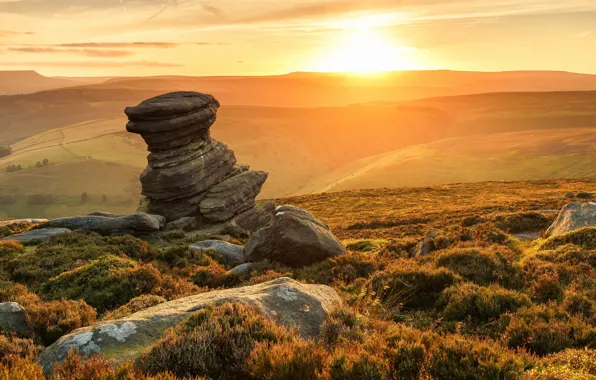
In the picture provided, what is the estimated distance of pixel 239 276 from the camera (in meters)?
17.0

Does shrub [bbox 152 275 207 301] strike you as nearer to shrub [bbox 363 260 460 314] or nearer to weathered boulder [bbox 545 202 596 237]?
shrub [bbox 363 260 460 314]

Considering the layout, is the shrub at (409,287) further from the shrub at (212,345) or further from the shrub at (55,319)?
the shrub at (55,319)

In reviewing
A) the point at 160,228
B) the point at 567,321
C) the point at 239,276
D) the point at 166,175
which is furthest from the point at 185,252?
the point at 567,321

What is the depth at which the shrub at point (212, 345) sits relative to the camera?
20.1 ft

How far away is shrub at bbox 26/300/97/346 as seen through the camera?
31.0 feet

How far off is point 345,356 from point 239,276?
11692mm

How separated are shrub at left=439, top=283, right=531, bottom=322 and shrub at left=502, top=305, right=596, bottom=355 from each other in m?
0.63

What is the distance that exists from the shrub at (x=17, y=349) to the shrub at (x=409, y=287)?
Answer: 8312 millimetres

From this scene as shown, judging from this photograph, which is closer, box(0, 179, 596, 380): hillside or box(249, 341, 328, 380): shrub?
box(249, 341, 328, 380): shrub

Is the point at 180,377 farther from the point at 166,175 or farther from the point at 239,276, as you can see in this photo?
the point at 166,175

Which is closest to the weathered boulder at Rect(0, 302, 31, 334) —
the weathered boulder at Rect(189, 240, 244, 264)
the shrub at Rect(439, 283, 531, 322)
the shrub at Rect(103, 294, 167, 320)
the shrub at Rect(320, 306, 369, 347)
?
the shrub at Rect(103, 294, 167, 320)

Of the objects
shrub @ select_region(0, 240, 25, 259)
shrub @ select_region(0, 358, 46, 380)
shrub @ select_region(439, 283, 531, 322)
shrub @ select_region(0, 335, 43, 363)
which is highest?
shrub @ select_region(0, 358, 46, 380)

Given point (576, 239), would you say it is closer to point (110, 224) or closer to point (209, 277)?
point (209, 277)

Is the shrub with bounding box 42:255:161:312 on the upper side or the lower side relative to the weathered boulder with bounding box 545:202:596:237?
lower
